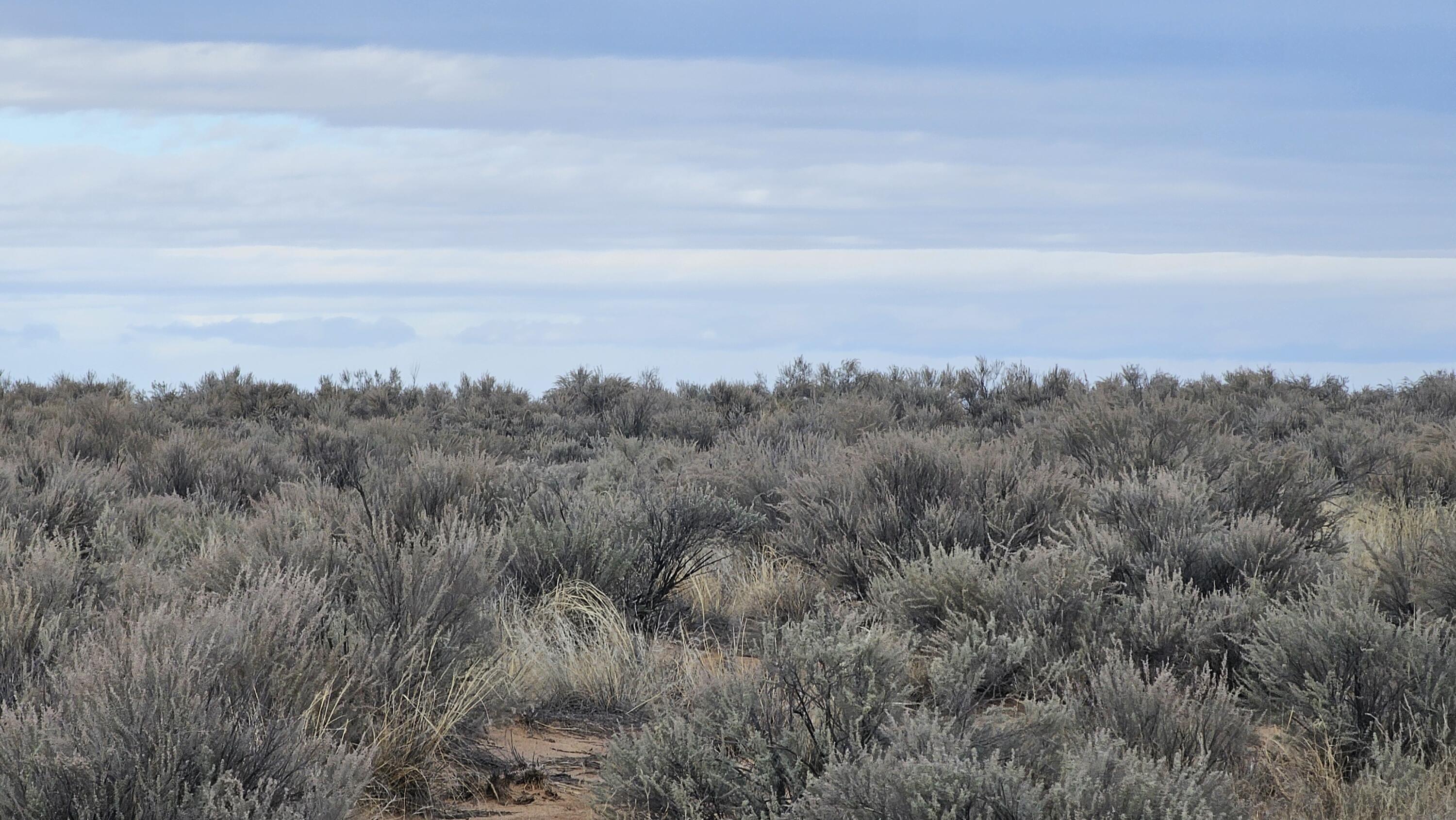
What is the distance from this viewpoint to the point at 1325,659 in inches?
169

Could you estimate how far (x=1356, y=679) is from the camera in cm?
420

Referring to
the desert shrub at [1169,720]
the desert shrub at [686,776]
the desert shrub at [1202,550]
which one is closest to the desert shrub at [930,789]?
the desert shrub at [686,776]

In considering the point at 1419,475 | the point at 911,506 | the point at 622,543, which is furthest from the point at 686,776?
the point at 1419,475

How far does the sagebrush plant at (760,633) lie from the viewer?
2918mm

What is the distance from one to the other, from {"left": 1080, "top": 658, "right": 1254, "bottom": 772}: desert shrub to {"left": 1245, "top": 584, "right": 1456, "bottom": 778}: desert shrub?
1.55ft

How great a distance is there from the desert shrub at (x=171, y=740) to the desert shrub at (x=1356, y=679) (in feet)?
11.1

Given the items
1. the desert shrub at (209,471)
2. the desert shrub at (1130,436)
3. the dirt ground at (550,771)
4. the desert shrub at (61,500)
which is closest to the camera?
the dirt ground at (550,771)

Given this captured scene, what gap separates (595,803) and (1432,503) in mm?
9183

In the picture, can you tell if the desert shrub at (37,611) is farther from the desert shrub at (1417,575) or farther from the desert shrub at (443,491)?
the desert shrub at (1417,575)

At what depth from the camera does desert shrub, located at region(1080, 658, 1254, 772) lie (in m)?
3.59

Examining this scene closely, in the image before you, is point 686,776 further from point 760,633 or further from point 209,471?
point 209,471

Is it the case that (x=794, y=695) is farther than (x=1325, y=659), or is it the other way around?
(x=1325, y=659)

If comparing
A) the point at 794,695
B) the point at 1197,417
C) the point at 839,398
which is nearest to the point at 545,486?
the point at 794,695

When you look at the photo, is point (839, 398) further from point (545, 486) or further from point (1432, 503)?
point (545, 486)
